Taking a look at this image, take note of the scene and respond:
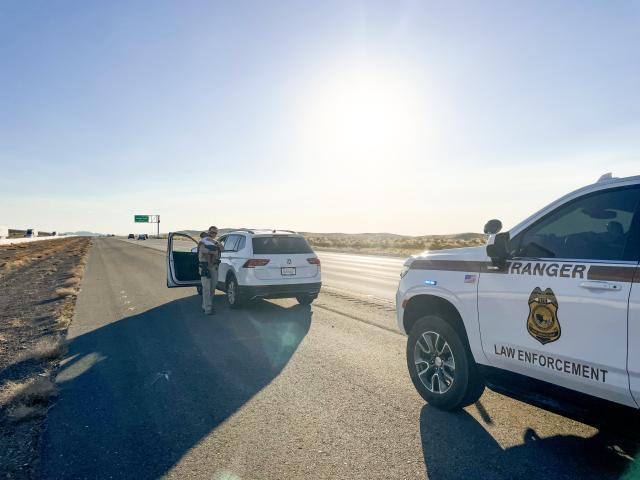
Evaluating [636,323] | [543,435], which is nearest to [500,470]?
[543,435]

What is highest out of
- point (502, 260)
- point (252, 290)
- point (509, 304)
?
point (502, 260)

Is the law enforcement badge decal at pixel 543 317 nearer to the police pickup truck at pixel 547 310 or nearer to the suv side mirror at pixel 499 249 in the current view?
the police pickup truck at pixel 547 310

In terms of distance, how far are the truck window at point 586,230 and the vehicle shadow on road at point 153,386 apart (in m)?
3.27

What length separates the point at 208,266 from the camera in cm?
995

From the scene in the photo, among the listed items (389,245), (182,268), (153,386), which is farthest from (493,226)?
(389,245)

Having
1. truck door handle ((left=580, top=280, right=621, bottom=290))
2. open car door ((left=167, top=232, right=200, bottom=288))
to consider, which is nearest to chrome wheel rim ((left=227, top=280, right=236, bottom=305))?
open car door ((left=167, top=232, right=200, bottom=288))

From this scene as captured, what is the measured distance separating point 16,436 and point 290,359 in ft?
10.7

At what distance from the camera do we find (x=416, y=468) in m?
3.36

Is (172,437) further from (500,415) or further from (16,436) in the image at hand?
(500,415)

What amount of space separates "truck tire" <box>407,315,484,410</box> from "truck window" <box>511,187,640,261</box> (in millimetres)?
1074

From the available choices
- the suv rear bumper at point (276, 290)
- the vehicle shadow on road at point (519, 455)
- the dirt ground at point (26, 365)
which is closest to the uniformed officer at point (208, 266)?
the suv rear bumper at point (276, 290)

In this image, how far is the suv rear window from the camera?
9805 millimetres

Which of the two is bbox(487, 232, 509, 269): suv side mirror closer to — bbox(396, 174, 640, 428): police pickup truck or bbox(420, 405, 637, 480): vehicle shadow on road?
bbox(396, 174, 640, 428): police pickup truck

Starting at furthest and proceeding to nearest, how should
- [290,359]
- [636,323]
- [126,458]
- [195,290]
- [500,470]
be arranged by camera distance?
[195,290]
[290,359]
[126,458]
[500,470]
[636,323]
